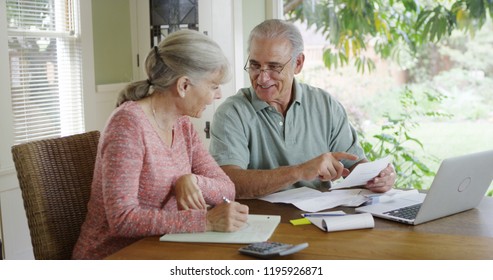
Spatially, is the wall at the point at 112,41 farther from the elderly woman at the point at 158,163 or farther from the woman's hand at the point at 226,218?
the woman's hand at the point at 226,218

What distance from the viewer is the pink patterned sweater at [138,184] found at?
1.71 meters

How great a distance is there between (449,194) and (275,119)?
851 millimetres

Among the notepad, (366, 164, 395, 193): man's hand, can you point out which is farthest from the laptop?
the notepad

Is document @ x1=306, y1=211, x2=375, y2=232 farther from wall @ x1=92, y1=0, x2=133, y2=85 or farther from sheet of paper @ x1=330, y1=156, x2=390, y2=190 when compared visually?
wall @ x1=92, y1=0, x2=133, y2=85

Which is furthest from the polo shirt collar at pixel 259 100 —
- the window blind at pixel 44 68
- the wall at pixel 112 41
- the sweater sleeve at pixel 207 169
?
the wall at pixel 112 41

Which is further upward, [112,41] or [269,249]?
[112,41]

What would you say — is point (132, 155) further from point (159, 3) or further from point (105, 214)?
point (159, 3)

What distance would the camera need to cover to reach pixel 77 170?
6.64ft

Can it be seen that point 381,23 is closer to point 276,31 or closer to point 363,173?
point 276,31

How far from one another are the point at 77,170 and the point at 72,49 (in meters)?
1.85

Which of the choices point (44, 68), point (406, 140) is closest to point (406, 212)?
point (406, 140)

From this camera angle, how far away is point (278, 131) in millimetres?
2547

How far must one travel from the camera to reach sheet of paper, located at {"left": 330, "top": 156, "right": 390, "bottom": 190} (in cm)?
203
